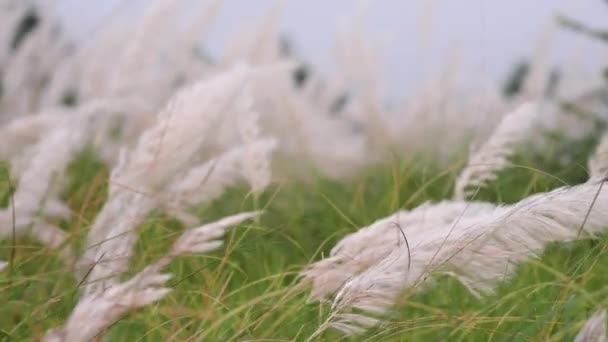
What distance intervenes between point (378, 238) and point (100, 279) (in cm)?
34

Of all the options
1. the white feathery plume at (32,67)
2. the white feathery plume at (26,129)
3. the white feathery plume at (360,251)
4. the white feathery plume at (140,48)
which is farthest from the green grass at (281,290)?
the white feathery plume at (32,67)

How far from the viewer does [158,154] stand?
1.67 metres

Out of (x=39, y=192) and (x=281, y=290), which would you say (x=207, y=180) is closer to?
(x=39, y=192)

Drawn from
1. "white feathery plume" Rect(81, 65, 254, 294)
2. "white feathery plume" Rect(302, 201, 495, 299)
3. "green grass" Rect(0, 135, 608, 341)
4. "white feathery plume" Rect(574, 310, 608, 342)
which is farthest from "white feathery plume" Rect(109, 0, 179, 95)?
"white feathery plume" Rect(574, 310, 608, 342)

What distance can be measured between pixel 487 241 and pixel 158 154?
0.71 meters

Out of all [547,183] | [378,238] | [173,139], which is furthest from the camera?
[547,183]

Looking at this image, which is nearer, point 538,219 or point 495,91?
point 538,219

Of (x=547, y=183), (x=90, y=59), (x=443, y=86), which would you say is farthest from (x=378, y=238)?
(x=90, y=59)

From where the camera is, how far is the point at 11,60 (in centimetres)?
355

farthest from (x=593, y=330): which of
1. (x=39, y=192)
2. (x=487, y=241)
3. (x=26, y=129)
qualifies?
(x=26, y=129)

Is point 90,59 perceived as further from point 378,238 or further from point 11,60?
point 378,238

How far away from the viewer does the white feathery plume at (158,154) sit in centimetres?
150

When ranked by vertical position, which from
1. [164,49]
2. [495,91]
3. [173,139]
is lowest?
[495,91]

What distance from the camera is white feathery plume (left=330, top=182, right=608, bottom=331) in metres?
1.03
